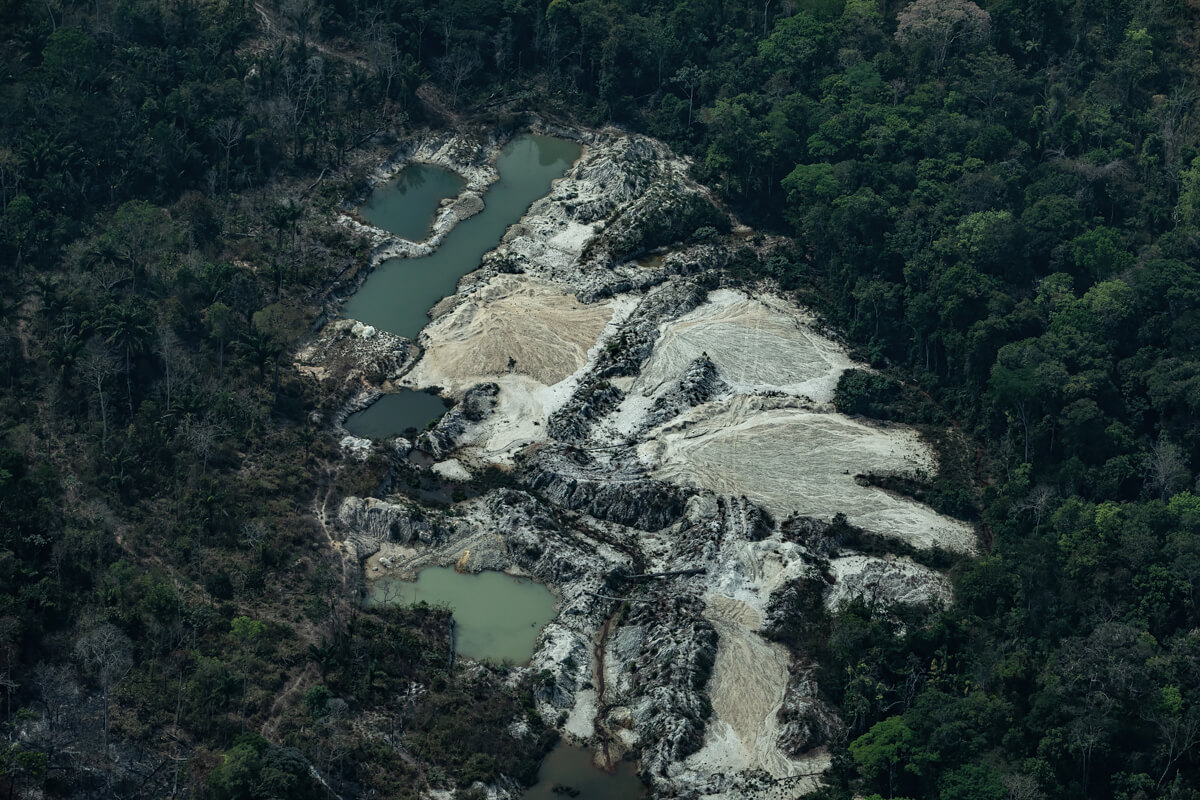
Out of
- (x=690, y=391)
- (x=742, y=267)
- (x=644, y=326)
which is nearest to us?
(x=690, y=391)

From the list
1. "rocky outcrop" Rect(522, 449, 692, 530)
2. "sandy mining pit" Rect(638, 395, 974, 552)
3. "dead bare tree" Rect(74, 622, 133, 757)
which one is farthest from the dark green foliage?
"sandy mining pit" Rect(638, 395, 974, 552)

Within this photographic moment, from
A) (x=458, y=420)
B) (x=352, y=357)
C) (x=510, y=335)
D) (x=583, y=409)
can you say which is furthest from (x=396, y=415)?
(x=583, y=409)

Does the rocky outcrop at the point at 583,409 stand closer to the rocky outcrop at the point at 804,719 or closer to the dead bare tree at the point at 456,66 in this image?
the rocky outcrop at the point at 804,719

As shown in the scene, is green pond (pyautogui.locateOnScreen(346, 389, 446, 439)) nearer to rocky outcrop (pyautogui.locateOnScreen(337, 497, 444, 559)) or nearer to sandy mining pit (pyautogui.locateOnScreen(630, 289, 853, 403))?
rocky outcrop (pyautogui.locateOnScreen(337, 497, 444, 559))

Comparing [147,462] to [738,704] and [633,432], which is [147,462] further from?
[738,704]

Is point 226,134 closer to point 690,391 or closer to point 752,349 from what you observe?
point 690,391

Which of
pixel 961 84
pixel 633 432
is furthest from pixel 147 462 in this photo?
pixel 961 84

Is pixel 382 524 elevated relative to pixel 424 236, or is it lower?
lower
